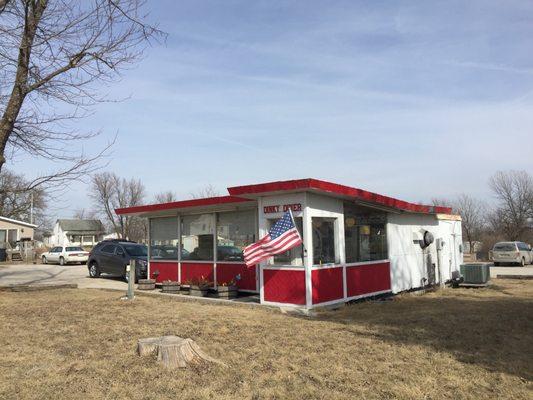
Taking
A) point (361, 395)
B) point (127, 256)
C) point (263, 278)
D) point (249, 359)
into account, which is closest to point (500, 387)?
point (361, 395)

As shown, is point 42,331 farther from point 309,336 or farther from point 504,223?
point 504,223

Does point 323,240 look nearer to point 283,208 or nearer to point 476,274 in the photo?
point 283,208

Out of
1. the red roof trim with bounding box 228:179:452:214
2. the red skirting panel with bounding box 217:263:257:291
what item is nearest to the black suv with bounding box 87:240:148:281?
the red skirting panel with bounding box 217:263:257:291

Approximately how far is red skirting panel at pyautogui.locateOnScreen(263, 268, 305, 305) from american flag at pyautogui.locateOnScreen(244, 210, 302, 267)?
2.18 feet

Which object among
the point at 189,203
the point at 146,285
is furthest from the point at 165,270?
the point at 189,203

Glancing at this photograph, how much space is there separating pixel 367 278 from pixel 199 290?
4552 millimetres

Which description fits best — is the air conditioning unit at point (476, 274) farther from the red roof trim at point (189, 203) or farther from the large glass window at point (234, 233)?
the red roof trim at point (189, 203)

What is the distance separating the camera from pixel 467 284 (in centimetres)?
1645

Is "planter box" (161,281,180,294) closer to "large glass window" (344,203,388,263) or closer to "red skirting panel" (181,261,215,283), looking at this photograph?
"red skirting panel" (181,261,215,283)

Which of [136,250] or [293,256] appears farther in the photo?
[136,250]

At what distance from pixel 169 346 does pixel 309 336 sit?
103 inches

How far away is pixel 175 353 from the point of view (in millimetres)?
6238

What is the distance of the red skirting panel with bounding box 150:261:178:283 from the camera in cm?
1577

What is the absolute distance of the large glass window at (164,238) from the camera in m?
15.9
